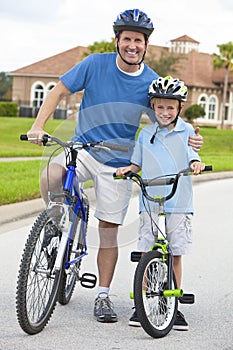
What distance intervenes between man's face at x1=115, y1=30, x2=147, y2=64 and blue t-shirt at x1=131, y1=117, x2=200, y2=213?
48cm

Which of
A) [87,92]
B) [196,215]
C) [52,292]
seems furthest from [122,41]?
[196,215]

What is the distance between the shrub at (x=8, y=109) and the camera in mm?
→ 68500

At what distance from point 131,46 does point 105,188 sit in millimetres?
1002

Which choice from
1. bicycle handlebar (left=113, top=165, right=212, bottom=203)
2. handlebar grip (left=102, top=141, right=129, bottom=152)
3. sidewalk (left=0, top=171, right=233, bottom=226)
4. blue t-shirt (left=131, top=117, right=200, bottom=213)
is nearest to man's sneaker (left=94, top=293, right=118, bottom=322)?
blue t-shirt (left=131, top=117, right=200, bottom=213)

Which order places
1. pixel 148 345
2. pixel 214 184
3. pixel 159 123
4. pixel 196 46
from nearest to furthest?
pixel 148 345 → pixel 159 123 → pixel 214 184 → pixel 196 46

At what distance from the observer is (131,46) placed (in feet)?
21.4

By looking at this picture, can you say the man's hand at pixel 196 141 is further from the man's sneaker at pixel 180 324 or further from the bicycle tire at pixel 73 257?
the man's sneaker at pixel 180 324

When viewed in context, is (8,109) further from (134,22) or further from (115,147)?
(115,147)

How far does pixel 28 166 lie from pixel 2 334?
1556 cm

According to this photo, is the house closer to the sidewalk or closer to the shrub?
the shrub

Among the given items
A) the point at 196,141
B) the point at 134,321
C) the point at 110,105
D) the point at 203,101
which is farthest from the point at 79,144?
the point at 203,101

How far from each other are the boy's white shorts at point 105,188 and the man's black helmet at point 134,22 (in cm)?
90

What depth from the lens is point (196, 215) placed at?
13.9 meters

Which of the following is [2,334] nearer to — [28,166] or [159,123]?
[159,123]
